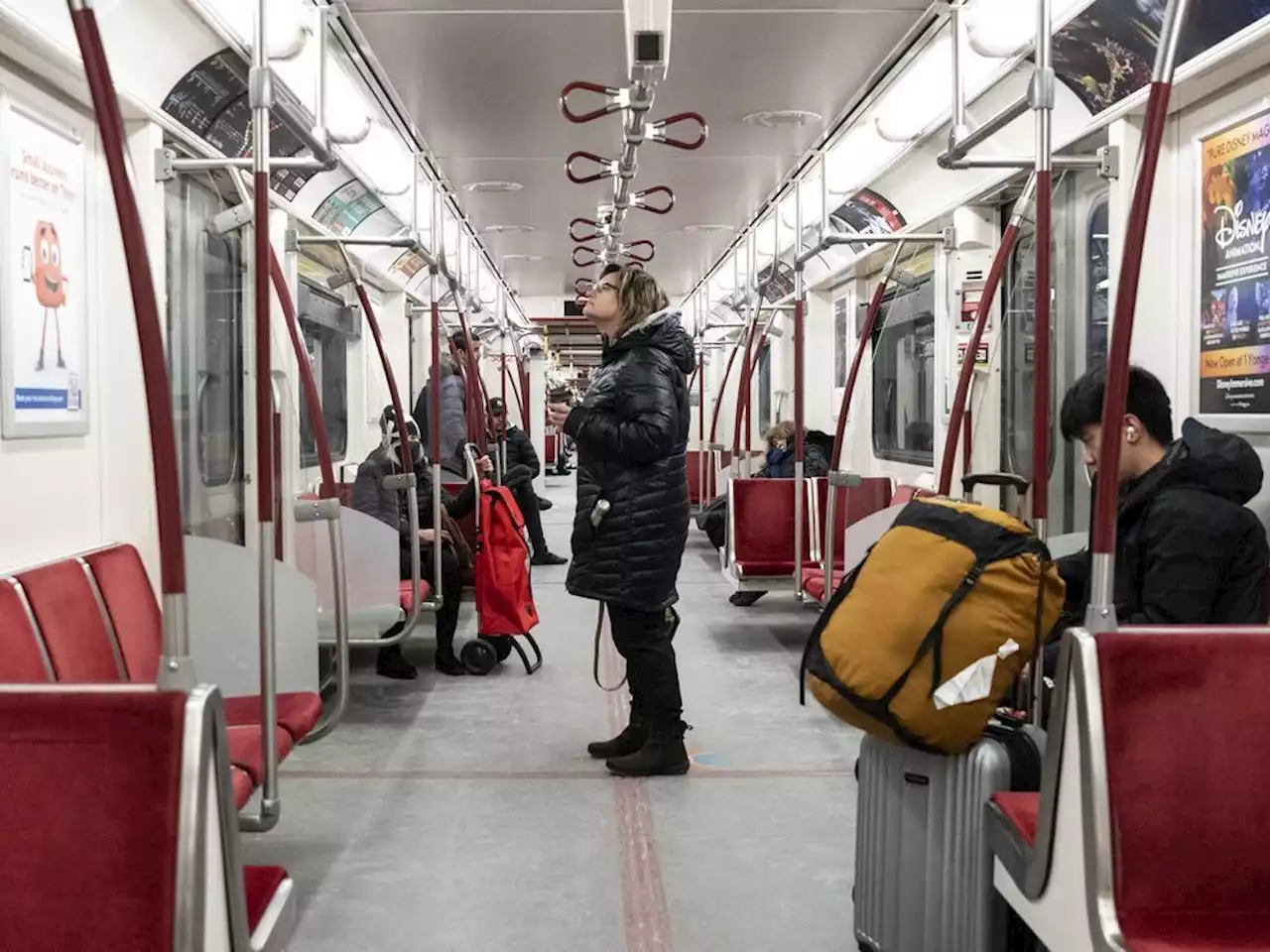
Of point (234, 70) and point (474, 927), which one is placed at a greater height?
point (234, 70)

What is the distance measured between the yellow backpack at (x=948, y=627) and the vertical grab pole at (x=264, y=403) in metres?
1.19

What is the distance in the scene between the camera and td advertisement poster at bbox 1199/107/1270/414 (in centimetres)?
314

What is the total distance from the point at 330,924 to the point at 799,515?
310 cm

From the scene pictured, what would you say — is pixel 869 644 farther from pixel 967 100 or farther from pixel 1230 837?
pixel 967 100

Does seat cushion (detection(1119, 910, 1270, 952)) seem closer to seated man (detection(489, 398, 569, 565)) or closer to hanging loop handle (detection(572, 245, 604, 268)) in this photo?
hanging loop handle (detection(572, 245, 604, 268))

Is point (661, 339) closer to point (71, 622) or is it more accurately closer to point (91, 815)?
point (71, 622)

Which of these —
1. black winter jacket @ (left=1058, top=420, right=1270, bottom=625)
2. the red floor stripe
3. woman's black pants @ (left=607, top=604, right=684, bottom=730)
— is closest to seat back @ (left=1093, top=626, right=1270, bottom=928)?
black winter jacket @ (left=1058, top=420, right=1270, bottom=625)

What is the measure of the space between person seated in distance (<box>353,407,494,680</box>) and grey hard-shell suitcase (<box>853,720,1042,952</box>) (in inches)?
115

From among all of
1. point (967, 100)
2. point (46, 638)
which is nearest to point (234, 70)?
point (46, 638)

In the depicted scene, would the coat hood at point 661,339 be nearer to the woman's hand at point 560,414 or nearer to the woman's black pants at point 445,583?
the woman's hand at point 560,414

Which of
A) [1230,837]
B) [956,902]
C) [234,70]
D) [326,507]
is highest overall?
[234,70]

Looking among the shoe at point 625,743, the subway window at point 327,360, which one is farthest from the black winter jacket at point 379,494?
the shoe at point 625,743

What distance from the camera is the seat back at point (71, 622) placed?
8.86 feet

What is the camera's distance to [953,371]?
18.3 feet
